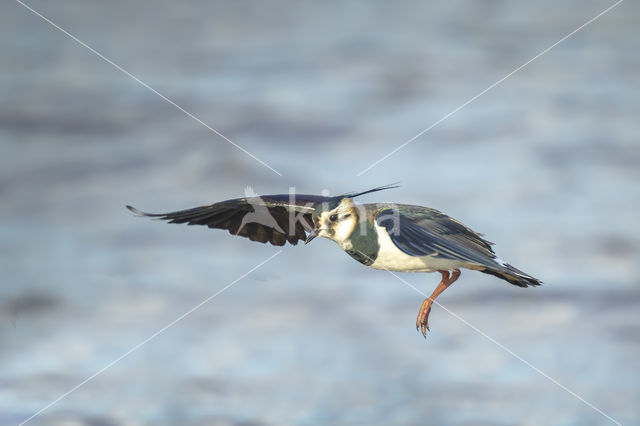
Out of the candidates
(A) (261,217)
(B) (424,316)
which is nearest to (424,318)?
(B) (424,316)

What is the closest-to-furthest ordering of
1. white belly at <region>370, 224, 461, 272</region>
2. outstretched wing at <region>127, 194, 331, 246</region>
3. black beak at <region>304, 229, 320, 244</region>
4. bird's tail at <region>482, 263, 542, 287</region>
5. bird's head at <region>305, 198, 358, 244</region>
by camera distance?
bird's tail at <region>482, 263, 542, 287</region> < white belly at <region>370, 224, 461, 272</region> < bird's head at <region>305, 198, 358, 244</region> < black beak at <region>304, 229, 320, 244</region> < outstretched wing at <region>127, 194, 331, 246</region>

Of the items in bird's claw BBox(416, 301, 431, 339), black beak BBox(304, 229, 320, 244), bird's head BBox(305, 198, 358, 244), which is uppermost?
bird's head BBox(305, 198, 358, 244)

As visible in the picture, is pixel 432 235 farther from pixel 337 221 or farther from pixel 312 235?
pixel 312 235

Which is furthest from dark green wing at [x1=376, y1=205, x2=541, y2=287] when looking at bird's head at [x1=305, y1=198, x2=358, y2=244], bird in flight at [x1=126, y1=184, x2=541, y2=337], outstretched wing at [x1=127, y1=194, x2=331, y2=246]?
outstretched wing at [x1=127, y1=194, x2=331, y2=246]

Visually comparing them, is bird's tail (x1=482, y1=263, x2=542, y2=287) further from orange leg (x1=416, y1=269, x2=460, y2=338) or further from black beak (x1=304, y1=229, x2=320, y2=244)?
black beak (x1=304, y1=229, x2=320, y2=244)

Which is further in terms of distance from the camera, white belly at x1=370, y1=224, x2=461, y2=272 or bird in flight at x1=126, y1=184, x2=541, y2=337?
white belly at x1=370, y1=224, x2=461, y2=272

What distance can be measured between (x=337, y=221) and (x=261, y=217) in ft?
6.90

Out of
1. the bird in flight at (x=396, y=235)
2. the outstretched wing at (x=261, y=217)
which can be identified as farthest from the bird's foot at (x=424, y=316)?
the outstretched wing at (x=261, y=217)

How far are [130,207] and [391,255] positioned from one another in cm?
342

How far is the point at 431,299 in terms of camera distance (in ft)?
40.8

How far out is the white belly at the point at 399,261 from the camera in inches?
475

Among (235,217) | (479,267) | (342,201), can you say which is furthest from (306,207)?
(479,267)

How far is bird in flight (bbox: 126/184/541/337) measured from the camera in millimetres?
11664

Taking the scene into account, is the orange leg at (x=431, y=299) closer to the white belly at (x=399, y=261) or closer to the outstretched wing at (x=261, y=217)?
the white belly at (x=399, y=261)
